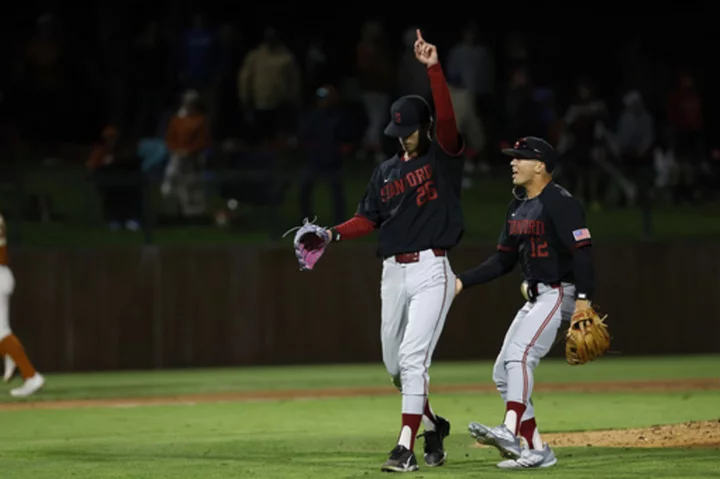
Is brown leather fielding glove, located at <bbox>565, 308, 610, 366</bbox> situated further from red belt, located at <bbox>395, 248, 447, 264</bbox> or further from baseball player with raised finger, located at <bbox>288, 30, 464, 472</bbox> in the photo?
red belt, located at <bbox>395, 248, 447, 264</bbox>

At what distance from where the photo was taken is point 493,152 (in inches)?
906

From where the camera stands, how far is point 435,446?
29.2ft

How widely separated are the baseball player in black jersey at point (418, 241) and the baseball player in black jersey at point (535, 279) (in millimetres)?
318

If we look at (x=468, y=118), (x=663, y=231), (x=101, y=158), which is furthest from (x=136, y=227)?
(x=663, y=231)

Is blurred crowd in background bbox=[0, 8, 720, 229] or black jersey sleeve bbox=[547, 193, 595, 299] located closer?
black jersey sleeve bbox=[547, 193, 595, 299]

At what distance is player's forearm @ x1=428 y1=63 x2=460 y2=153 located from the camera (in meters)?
8.45

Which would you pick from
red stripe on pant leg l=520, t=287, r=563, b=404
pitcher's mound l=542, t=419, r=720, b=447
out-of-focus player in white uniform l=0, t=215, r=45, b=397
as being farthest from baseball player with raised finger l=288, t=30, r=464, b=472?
out-of-focus player in white uniform l=0, t=215, r=45, b=397

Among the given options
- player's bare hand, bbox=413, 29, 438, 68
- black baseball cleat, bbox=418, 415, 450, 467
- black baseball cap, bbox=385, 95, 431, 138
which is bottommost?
black baseball cleat, bbox=418, 415, 450, 467

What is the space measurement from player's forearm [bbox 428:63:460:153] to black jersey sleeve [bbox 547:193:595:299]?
72cm

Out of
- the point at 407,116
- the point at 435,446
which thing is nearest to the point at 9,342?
the point at 435,446

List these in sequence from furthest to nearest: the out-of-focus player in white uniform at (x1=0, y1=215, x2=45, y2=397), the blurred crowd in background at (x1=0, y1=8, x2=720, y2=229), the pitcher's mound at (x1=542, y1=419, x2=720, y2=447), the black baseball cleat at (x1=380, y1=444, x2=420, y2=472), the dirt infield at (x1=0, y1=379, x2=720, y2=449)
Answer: the blurred crowd in background at (x1=0, y1=8, x2=720, y2=229), the out-of-focus player in white uniform at (x1=0, y1=215, x2=45, y2=397), the dirt infield at (x1=0, y1=379, x2=720, y2=449), the pitcher's mound at (x1=542, y1=419, x2=720, y2=447), the black baseball cleat at (x1=380, y1=444, x2=420, y2=472)

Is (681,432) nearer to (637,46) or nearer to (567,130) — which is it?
(567,130)

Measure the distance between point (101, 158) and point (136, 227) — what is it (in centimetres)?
144

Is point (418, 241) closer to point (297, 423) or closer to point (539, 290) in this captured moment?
point (539, 290)
